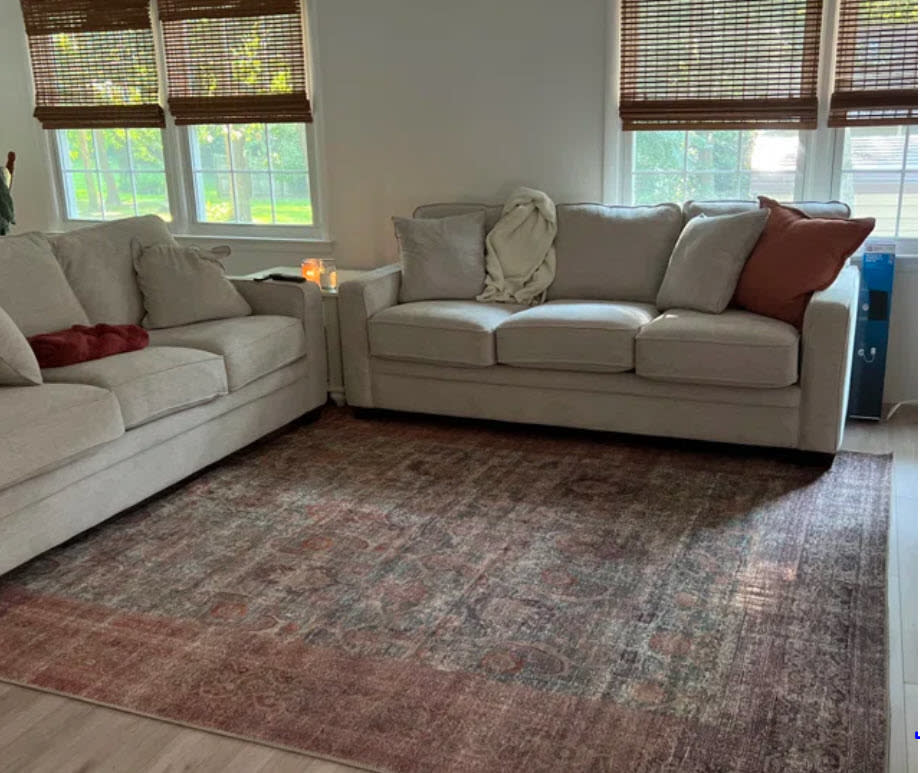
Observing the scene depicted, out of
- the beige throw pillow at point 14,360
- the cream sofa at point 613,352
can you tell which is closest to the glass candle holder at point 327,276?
the cream sofa at point 613,352

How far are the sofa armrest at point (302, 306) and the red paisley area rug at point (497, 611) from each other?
56cm

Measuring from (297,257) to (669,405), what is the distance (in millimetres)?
2484

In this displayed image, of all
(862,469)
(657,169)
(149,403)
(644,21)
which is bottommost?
(862,469)

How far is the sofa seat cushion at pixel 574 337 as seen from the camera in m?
3.69

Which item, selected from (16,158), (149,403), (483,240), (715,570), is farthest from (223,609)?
(16,158)

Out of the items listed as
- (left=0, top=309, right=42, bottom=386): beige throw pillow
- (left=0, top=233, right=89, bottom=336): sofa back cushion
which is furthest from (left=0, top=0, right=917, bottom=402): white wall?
(left=0, top=309, right=42, bottom=386): beige throw pillow

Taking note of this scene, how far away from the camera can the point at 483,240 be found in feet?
14.6

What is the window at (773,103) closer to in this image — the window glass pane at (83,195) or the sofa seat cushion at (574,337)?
the sofa seat cushion at (574,337)

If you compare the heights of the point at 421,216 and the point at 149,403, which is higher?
the point at 421,216

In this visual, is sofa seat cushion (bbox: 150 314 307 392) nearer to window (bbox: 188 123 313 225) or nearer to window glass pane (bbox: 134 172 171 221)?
window (bbox: 188 123 313 225)

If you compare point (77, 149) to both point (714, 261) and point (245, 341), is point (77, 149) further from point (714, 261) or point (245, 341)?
point (714, 261)

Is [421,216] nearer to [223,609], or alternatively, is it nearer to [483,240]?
[483,240]

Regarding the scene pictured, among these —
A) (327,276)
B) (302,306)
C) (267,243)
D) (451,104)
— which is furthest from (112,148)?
(302,306)

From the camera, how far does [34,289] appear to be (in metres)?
3.56
